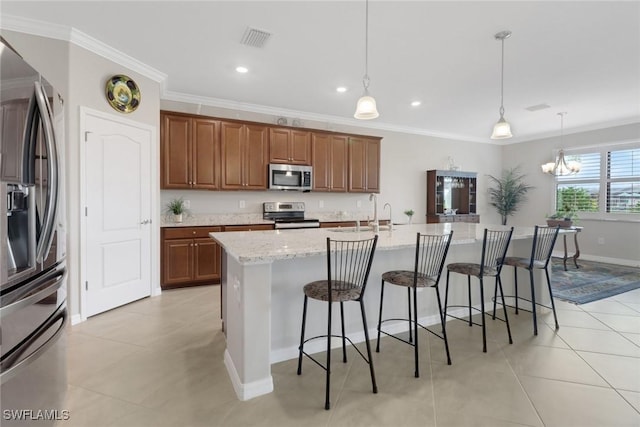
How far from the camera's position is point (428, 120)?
5.88 meters

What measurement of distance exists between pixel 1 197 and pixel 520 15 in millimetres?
3552

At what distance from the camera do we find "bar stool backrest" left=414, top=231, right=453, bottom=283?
Result: 2268mm

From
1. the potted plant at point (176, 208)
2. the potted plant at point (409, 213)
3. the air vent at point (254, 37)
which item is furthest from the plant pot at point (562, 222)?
the potted plant at point (176, 208)

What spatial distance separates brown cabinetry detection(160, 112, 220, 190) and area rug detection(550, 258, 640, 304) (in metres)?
4.84

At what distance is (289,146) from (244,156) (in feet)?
2.46

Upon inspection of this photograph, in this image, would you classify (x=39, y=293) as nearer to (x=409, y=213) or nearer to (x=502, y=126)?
(x=502, y=126)

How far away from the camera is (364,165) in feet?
18.4

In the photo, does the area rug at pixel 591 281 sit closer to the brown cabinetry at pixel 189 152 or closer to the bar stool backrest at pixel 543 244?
the bar stool backrest at pixel 543 244

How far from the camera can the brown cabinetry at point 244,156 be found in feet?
14.8

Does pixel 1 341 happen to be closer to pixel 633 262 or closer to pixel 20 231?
pixel 20 231

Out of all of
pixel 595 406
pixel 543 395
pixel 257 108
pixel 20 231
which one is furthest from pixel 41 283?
pixel 257 108

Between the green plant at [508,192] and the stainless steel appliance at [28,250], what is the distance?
807cm
